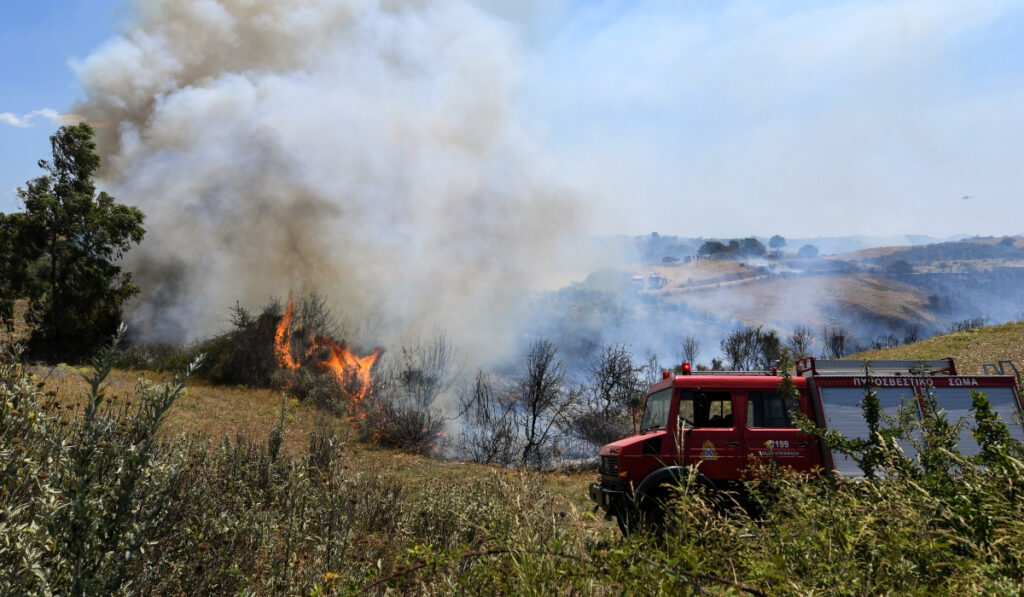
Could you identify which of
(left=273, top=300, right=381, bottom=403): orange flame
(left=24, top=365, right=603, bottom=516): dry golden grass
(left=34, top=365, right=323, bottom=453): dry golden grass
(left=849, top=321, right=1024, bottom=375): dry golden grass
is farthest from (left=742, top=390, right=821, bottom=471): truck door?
(left=273, top=300, right=381, bottom=403): orange flame

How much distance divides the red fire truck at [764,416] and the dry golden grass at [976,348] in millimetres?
18793

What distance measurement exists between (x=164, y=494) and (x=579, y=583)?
1914mm

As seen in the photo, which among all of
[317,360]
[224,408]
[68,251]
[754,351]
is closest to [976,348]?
[754,351]

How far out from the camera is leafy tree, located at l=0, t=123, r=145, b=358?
26.6m

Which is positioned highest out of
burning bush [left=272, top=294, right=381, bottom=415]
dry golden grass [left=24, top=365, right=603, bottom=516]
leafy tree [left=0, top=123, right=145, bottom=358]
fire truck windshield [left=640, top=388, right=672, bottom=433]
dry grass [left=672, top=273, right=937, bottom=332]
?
dry grass [left=672, top=273, right=937, bottom=332]

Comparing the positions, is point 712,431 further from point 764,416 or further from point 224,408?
point 224,408

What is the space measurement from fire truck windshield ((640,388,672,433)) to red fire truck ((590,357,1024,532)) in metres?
0.06

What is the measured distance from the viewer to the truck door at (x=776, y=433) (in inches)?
320

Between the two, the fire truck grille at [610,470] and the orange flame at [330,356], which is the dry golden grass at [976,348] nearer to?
the fire truck grille at [610,470]

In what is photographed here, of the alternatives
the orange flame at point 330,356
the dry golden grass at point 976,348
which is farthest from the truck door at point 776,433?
the orange flame at point 330,356

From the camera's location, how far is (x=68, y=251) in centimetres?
2781

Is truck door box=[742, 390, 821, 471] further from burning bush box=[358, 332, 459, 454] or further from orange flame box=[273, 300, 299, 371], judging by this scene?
orange flame box=[273, 300, 299, 371]

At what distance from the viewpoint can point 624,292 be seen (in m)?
57.6

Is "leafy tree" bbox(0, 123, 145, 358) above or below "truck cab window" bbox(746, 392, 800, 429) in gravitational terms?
above
